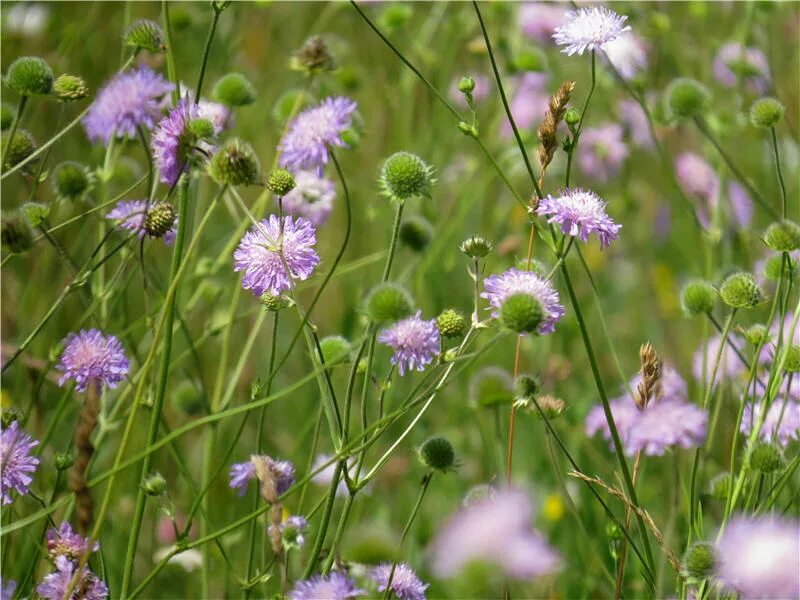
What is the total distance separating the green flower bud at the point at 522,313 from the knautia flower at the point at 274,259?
0.27m

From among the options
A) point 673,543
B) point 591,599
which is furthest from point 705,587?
point 591,599

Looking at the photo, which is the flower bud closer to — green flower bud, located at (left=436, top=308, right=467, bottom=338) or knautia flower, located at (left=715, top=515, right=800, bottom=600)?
green flower bud, located at (left=436, top=308, right=467, bottom=338)

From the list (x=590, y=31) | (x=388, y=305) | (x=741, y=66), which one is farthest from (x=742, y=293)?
(x=741, y=66)

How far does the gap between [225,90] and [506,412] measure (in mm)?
1037

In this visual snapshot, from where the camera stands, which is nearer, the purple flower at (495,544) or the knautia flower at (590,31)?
the purple flower at (495,544)

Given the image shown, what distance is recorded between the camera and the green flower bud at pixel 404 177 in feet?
4.12

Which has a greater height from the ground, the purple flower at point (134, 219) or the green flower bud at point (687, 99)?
the green flower bud at point (687, 99)

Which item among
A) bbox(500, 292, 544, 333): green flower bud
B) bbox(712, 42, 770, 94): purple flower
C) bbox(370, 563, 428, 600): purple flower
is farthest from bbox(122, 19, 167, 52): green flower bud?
bbox(712, 42, 770, 94): purple flower

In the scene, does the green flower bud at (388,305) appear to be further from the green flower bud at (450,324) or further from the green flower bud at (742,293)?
the green flower bud at (742,293)

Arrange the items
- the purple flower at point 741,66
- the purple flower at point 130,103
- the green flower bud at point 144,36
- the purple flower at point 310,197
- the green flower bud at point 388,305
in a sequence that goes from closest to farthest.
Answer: the green flower bud at point 388,305
the green flower bud at point 144,36
the purple flower at point 130,103
the purple flower at point 310,197
the purple flower at point 741,66

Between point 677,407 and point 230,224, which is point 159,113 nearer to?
point 677,407

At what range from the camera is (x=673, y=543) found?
1675 millimetres

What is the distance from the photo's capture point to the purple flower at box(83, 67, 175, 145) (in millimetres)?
1479

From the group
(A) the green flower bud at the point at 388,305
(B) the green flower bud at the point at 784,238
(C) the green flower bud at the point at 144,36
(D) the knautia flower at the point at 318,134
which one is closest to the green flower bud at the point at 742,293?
(B) the green flower bud at the point at 784,238
